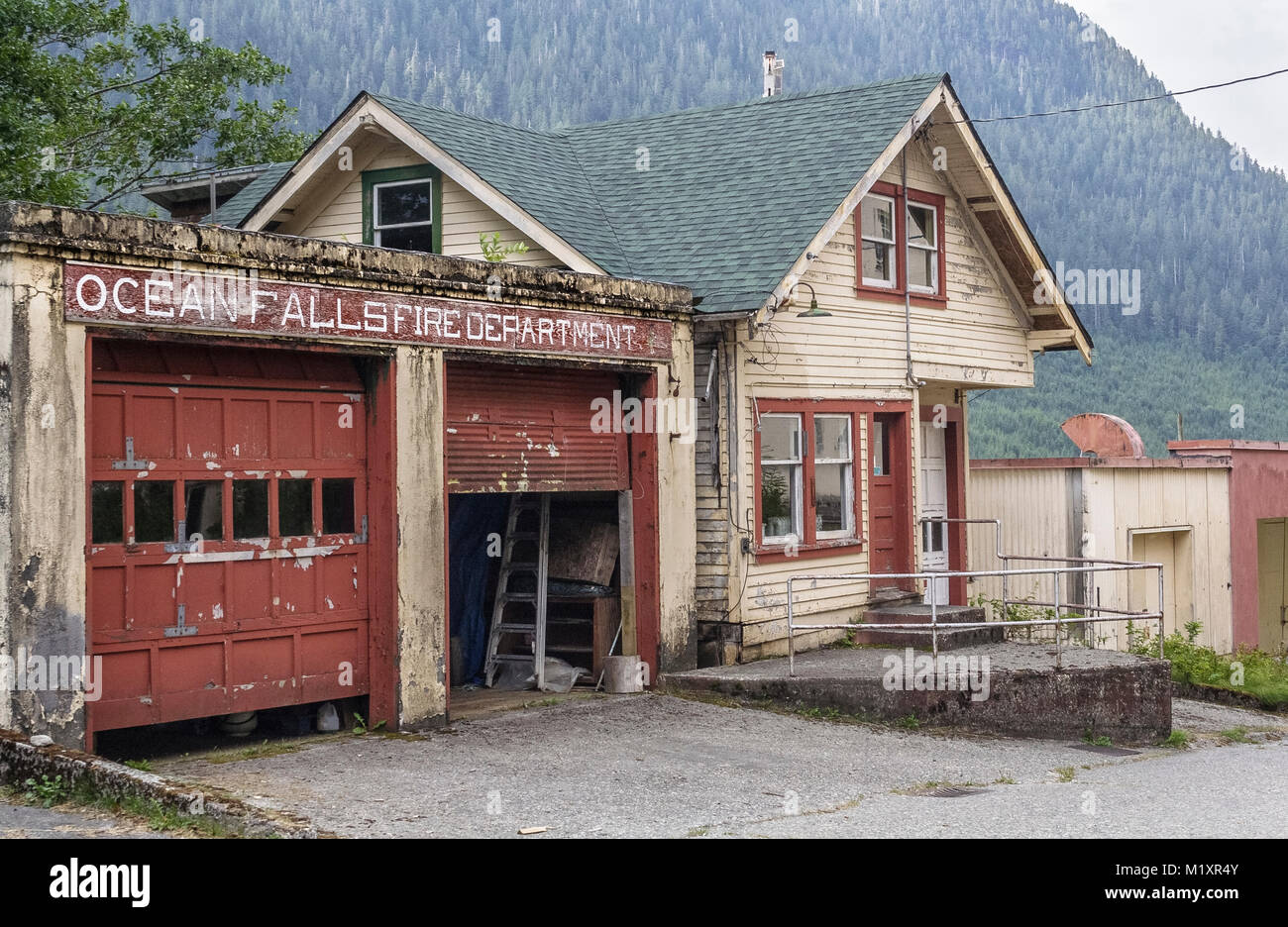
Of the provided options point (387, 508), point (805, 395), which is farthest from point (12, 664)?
point (805, 395)

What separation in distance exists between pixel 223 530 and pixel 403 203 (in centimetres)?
706

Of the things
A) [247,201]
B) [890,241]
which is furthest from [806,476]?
[247,201]

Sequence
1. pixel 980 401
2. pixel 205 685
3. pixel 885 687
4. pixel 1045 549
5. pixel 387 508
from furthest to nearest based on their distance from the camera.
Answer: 1. pixel 980 401
2. pixel 1045 549
3. pixel 885 687
4. pixel 387 508
5. pixel 205 685

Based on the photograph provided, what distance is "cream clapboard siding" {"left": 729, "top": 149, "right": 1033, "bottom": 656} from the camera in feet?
50.2

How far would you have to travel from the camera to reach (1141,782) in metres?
11.5

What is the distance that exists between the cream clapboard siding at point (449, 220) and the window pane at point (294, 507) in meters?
4.69

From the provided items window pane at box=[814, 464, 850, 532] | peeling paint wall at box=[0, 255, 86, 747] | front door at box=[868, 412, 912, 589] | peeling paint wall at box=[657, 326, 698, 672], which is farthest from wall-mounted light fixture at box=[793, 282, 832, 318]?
peeling paint wall at box=[0, 255, 86, 747]

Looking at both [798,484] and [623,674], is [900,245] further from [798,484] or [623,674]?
[623,674]

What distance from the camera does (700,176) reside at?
1756 cm

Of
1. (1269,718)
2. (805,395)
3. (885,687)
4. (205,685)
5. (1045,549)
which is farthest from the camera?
(1045,549)

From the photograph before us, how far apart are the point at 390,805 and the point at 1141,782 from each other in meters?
5.88

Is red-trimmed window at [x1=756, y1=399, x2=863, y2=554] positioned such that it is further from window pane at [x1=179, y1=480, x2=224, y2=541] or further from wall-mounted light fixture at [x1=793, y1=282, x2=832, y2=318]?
window pane at [x1=179, y1=480, x2=224, y2=541]

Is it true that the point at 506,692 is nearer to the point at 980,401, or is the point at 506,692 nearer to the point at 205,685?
the point at 205,685

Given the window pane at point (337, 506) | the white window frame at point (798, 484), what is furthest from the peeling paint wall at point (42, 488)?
the white window frame at point (798, 484)
